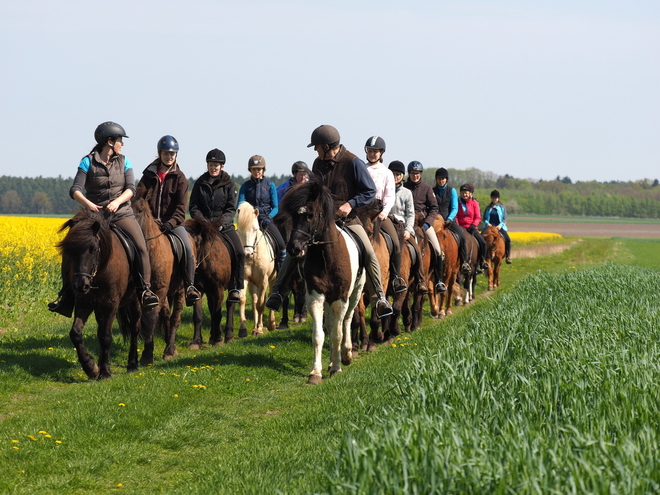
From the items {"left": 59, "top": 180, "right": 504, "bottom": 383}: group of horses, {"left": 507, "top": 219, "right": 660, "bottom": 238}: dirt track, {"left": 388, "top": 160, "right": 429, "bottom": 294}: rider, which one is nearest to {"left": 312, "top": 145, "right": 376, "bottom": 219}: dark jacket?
{"left": 59, "top": 180, "right": 504, "bottom": 383}: group of horses

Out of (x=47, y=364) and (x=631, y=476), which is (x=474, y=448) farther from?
(x=47, y=364)

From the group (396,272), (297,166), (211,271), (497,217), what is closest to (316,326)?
(396,272)

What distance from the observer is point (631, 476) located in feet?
11.8

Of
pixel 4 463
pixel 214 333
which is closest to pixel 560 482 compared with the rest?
pixel 4 463

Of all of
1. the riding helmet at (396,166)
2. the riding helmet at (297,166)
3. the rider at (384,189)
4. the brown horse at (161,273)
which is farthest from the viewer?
the riding helmet at (297,166)

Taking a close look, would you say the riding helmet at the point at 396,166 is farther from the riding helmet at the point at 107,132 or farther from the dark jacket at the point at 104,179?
the riding helmet at the point at 107,132

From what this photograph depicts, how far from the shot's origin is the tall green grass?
3627mm

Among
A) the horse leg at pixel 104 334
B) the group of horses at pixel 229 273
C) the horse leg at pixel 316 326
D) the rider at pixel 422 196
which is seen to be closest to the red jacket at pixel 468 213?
the rider at pixel 422 196

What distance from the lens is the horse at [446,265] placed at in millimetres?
15453

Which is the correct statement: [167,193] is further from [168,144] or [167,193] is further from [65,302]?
[65,302]

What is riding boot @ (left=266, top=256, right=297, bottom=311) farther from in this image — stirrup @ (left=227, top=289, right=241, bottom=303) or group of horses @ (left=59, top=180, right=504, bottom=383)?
stirrup @ (left=227, top=289, right=241, bottom=303)

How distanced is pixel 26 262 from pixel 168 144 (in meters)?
8.43

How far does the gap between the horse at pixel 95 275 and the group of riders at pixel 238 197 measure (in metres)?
0.22

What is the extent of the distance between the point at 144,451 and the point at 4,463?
1.04m
